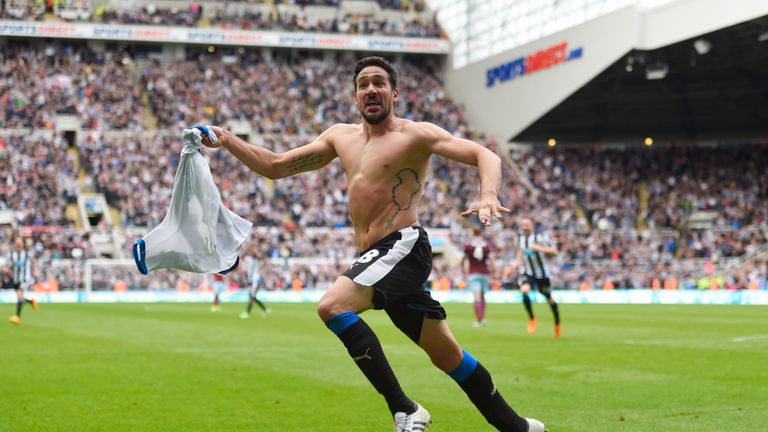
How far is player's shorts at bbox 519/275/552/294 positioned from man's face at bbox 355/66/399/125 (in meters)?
12.4

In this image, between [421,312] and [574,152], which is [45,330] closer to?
[421,312]

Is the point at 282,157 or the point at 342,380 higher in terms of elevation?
the point at 282,157

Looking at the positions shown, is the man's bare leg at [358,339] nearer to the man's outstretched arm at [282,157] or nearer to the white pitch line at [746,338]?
the man's outstretched arm at [282,157]

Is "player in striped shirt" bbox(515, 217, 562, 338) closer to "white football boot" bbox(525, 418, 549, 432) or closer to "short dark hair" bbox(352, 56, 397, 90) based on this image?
"white football boot" bbox(525, 418, 549, 432)

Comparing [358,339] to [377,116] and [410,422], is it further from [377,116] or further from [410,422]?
[377,116]

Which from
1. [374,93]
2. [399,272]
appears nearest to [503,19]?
[374,93]

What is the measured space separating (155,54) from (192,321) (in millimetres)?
38220

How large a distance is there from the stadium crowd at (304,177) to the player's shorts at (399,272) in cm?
3634

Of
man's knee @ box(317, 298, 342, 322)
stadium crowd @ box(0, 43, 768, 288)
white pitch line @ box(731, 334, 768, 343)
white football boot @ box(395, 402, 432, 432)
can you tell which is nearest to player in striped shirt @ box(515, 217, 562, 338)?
white pitch line @ box(731, 334, 768, 343)

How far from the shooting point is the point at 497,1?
57.1m

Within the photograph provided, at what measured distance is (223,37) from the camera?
58594 millimetres

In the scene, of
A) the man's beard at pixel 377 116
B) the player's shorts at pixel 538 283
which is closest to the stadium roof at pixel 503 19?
the player's shorts at pixel 538 283

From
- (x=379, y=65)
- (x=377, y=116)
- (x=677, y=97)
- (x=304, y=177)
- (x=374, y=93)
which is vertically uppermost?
(x=677, y=97)

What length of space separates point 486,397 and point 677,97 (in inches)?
1931
